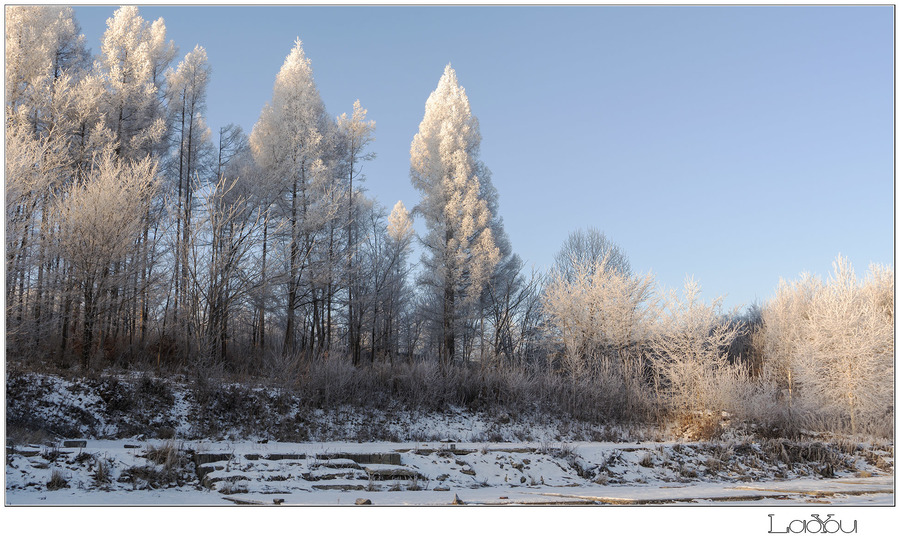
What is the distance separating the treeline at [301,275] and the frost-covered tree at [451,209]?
88 millimetres

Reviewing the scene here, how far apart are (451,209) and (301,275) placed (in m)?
7.03

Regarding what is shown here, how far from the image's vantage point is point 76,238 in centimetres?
1411

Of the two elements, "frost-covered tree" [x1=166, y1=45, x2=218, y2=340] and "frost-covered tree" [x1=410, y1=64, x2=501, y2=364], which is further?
"frost-covered tree" [x1=410, y1=64, x2=501, y2=364]

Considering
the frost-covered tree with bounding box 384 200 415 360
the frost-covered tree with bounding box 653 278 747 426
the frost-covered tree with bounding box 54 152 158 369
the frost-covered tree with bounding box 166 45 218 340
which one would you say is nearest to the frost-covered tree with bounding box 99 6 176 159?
the frost-covered tree with bounding box 166 45 218 340

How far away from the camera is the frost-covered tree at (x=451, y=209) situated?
24.2 meters

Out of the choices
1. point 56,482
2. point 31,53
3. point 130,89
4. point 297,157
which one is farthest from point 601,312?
point 56,482

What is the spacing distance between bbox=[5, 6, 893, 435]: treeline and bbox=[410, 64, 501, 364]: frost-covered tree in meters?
0.09

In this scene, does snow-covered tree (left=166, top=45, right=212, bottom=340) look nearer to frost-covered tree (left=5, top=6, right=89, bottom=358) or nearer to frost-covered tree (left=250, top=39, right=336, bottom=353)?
frost-covered tree (left=250, top=39, right=336, bottom=353)

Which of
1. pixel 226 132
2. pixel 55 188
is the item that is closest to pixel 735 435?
pixel 55 188

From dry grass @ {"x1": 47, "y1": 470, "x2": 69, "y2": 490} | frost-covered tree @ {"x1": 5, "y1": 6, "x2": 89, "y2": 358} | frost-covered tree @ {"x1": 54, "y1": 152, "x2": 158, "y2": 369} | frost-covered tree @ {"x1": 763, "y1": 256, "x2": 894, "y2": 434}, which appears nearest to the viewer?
dry grass @ {"x1": 47, "y1": 470, "x2": 69, "y2": 490}

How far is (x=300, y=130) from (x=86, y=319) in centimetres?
995

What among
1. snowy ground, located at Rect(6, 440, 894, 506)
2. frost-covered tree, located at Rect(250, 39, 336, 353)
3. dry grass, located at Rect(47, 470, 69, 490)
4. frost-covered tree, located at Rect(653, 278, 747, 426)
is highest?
frost-covered tree, located at Rect(250, 39, 336, 353)

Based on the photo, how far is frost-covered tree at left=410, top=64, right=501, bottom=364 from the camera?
24.2 m

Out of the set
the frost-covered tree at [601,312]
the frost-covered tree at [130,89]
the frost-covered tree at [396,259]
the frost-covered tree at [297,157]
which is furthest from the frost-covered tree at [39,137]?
the frost-covered tree at [601,312]
